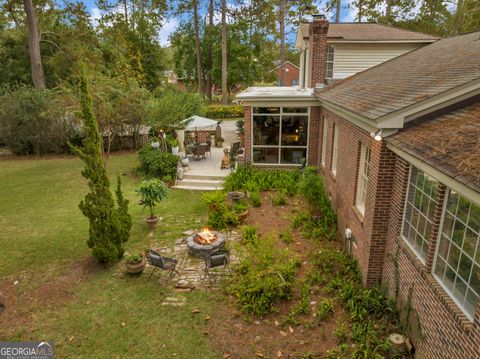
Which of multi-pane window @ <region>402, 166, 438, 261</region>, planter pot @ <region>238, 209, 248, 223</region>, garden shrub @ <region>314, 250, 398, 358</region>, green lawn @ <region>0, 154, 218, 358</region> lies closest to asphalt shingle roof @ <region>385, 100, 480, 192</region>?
multi-pane window @ <region>402, 166, 438, 261</region>

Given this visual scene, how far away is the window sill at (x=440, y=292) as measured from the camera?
382 centimetres

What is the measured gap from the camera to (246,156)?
576 inches

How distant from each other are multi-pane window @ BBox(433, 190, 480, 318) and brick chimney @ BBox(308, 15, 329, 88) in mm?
11038

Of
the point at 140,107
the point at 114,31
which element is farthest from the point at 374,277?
the point at 114,31

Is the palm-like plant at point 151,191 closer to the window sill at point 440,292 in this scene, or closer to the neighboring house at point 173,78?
the window sill at point 440,292

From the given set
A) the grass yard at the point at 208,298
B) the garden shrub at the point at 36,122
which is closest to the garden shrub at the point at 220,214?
the grass yard at the point at 208,298

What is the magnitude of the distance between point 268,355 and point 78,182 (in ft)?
43.3

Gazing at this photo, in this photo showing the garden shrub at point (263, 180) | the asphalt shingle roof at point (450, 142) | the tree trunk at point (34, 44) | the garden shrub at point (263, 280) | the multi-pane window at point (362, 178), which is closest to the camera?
the asphalt shingle roof at point (450, 142)

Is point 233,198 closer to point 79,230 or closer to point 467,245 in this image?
point 79,230

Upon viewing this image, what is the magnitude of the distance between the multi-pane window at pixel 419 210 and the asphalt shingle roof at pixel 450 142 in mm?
547

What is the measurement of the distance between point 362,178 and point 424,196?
2.72 meters

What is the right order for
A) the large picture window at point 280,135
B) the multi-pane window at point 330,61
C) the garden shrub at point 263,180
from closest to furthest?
the garden shrub at point 263,180
the large picture window at point 280,135
the multi-pane window at point 330,61

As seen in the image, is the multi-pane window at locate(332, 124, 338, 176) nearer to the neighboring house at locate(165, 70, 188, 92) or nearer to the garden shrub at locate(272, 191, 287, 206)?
the garden shrub at locate(272, 191, 287, 206)

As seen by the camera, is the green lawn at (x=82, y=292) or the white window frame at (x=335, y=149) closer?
the green lawn at (x=82, y=292)
